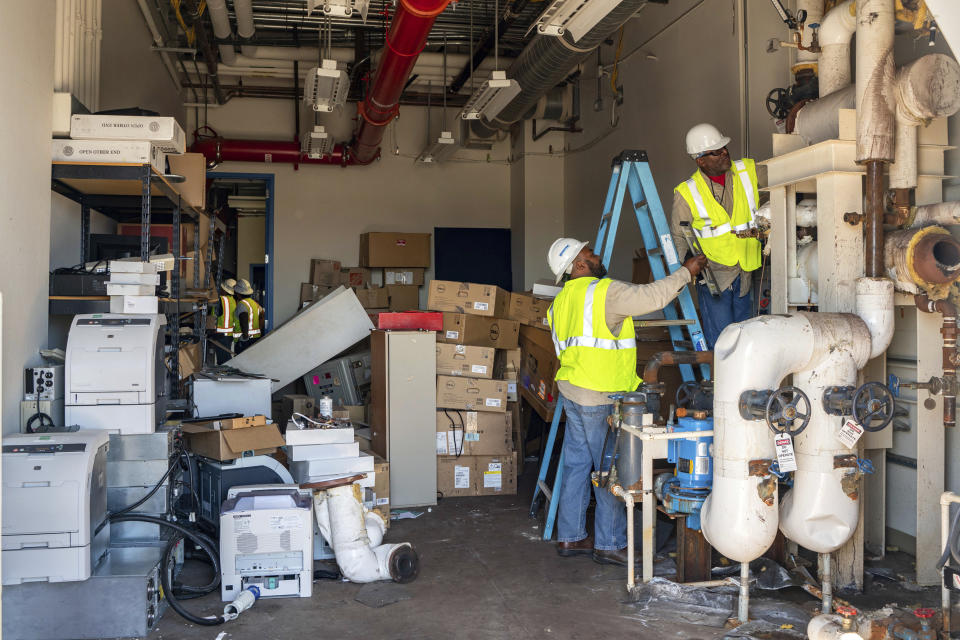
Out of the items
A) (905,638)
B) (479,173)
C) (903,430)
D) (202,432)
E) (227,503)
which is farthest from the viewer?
(479,173)

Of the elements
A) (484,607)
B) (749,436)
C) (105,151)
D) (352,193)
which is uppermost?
(352,193)

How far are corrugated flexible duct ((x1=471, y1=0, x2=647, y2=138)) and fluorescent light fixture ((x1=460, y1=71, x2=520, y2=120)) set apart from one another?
169mm

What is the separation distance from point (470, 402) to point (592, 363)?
1751 mm

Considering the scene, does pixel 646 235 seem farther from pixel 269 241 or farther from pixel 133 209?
pixel 269 241

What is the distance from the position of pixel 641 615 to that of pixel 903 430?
172 centimetres

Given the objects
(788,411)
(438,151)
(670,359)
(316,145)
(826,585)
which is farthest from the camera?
(438,151)

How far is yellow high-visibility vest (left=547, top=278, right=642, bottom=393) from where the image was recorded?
3946 millimetres

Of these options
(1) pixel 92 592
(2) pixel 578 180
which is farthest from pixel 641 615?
(2) pixel 578 180

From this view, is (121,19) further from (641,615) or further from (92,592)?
(641,615)

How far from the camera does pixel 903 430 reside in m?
3.96

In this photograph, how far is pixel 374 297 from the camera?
29.9 ft

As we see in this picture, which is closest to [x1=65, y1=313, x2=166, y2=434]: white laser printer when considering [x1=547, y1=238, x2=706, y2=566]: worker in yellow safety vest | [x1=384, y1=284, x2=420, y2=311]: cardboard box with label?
[x1=547, y1=238, x2=706, y2=566]: worker in yellow safety vest

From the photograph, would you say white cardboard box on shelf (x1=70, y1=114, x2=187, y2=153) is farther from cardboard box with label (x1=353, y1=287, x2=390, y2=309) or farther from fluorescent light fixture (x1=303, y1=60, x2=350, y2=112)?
cardboard box with label (x1=353, y1=287, x2=390, y2=309)

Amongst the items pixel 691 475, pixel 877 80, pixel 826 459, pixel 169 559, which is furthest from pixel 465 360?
pixel 877 80
